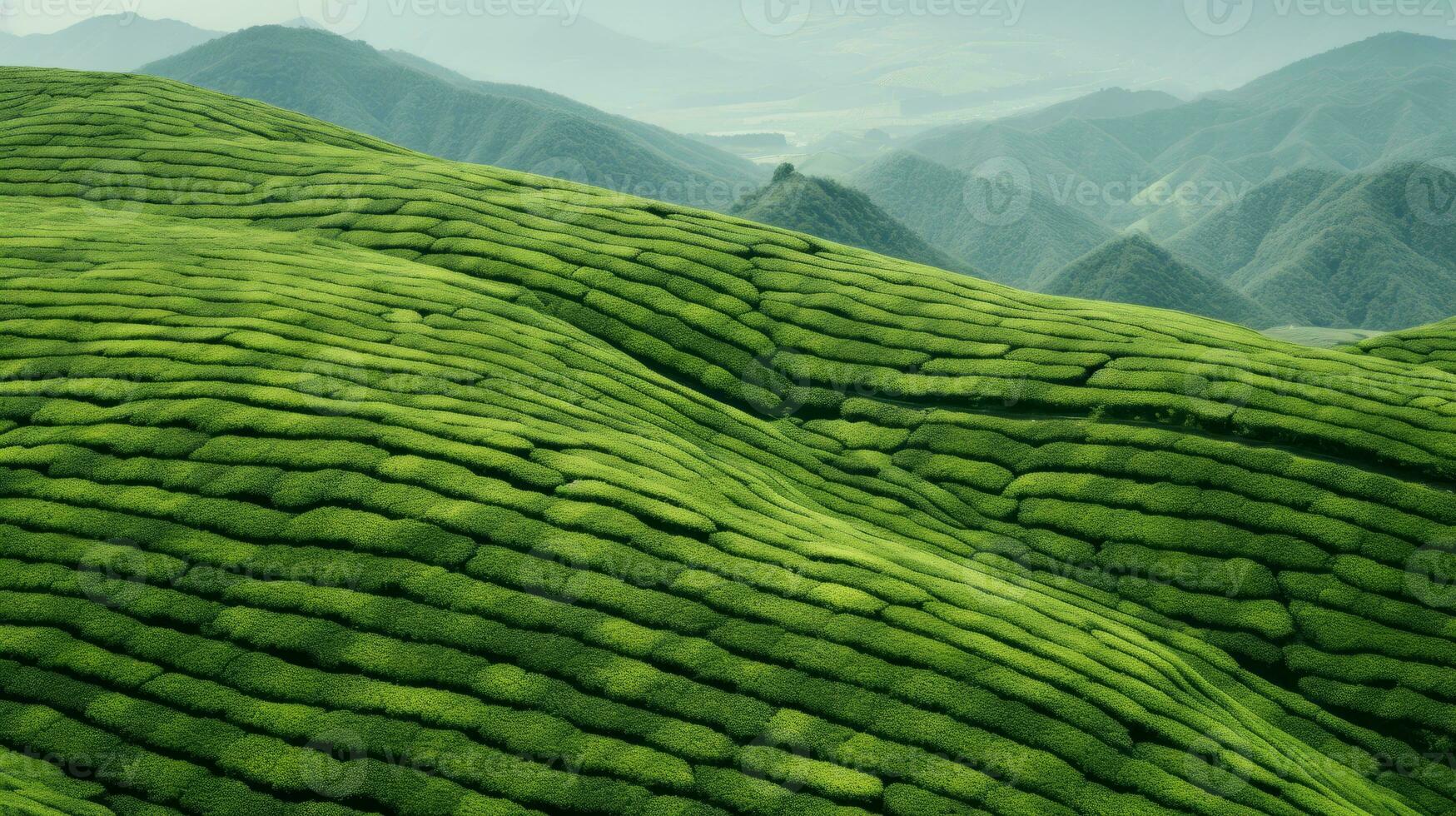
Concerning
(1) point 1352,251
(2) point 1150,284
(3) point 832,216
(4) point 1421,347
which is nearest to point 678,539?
(4) point 1421,347

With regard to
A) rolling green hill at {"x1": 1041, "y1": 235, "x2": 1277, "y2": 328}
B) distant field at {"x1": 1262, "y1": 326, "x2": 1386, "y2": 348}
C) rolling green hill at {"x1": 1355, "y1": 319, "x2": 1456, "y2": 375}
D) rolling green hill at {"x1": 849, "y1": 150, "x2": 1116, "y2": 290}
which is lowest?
rolling green hill at {"x1": 1355, "y1": 319, "x2": 1456, "y2": 375}

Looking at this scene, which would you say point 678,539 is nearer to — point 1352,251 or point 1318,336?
point 1318,336

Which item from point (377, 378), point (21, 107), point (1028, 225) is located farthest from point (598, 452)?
point (1028, 225)

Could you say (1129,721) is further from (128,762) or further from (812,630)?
(128,762)

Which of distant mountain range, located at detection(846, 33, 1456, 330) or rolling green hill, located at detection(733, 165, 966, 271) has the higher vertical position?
distant mountain range, located at detection(846, 33, 1456, 330)

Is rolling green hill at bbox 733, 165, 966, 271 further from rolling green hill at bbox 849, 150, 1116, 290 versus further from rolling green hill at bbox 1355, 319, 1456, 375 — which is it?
rolling green hill at bbox 1355, 319, 1456, 375

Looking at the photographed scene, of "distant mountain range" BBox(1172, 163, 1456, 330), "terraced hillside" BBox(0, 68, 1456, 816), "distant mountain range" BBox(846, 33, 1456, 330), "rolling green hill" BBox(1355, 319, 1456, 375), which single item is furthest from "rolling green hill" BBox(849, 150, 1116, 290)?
"terraced hillside" BBox(0, 68, 1456, 816)

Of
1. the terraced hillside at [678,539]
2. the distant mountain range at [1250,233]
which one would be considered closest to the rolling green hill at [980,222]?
the distant mountain range at [1250,233]
